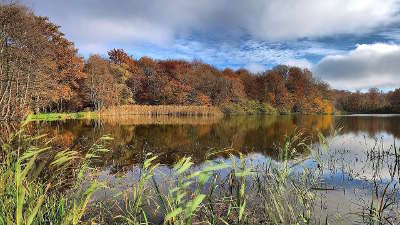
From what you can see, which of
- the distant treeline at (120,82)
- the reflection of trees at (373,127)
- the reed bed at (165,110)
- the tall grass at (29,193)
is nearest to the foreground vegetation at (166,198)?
the tall grass at (29,193)

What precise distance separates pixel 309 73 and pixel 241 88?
2280 cm

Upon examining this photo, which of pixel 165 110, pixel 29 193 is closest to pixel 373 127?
pixel 29 193

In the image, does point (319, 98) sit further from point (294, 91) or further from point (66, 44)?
point (66, 44)

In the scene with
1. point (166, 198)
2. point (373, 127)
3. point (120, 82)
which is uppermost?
point (120, 82)

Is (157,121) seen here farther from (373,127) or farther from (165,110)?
(373,127)

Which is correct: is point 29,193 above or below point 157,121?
above

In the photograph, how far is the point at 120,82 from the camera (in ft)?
184

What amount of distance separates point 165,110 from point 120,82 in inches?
436

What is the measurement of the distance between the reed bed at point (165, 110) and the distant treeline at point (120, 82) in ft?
6.70

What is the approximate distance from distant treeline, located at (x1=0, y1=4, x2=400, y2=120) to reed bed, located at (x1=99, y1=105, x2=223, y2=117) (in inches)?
80.4

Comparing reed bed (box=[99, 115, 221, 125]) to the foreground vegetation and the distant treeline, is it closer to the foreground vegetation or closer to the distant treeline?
the distant treeline

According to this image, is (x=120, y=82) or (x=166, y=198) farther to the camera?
(x=120, y=82)

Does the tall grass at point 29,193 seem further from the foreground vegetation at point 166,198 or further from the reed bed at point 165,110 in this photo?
the reed bed at point 165,110

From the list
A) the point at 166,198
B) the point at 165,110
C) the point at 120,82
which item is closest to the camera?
the point at 166,198
